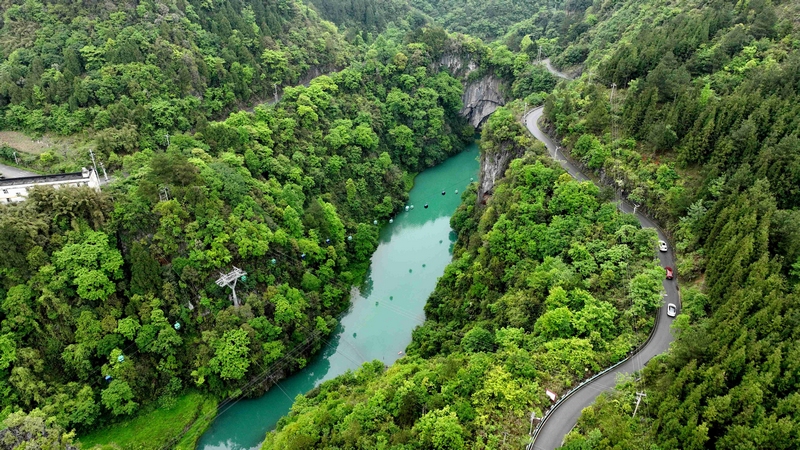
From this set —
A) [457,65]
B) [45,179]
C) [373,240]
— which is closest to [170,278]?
[45,179]

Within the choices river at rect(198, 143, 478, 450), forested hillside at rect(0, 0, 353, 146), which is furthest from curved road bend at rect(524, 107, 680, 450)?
forested hillside at rect(0, 0, 353, 146)

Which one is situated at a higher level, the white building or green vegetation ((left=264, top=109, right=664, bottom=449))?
green vegetation ((left=264, top=109, right=664, bottom=449))

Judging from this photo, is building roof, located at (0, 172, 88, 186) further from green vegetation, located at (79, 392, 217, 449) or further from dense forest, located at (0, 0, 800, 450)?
green vegetation, located at (79, 392, 217, 449)

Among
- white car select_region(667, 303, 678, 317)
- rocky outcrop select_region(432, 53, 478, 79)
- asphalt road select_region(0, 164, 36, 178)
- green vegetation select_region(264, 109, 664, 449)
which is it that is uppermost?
rocky outcrop select_region(432, 53, 478, 79)

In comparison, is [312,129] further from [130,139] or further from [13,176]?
[13,176]

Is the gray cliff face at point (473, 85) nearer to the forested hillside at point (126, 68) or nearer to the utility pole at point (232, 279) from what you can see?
the forested hillside at point (126, 68)

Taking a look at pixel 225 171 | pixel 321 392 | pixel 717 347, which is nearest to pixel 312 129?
pixel 225 171
